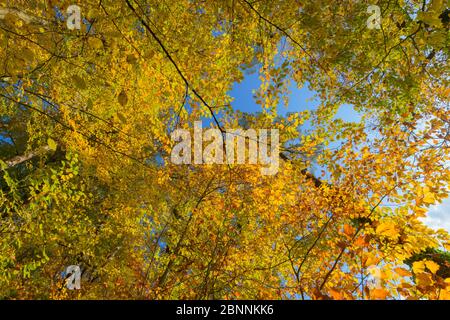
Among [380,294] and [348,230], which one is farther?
[348,230]

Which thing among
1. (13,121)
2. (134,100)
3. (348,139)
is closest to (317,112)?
(348,139)

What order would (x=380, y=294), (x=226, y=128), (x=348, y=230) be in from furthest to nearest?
(x=226, y=128) < (x=348, y=230) < (x=380, y=294)

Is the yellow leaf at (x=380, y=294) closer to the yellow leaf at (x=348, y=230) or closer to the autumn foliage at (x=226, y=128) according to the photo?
the yellow leaf at (x=348, y=230)

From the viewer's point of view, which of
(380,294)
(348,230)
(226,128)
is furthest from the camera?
(226,128)

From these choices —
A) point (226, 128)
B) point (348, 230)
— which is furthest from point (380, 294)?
point (226, 128)

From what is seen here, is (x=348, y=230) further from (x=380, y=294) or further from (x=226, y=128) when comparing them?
(x=226, y=128)

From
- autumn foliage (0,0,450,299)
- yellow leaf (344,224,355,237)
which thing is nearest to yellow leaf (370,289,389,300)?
yellow leaf (344,224,355,237)

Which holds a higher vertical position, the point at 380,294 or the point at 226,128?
the point at 226,128

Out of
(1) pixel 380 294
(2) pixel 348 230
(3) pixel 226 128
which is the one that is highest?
(3) pixel 226 128

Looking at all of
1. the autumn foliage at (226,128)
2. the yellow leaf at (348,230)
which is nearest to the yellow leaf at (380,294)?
the yellow leaf at (348,230)
